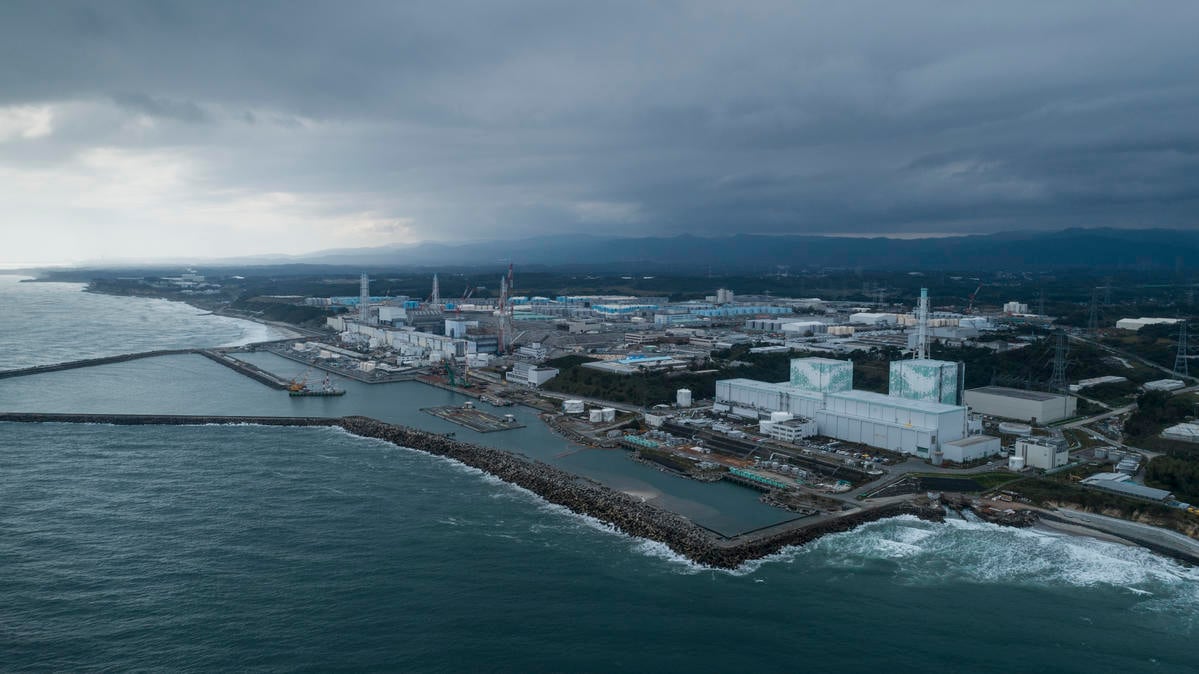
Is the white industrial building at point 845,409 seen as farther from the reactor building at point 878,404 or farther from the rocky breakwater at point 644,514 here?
the rocky breakwater at point 644,514

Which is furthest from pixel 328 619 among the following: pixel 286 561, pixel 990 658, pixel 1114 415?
pixel 1114 415

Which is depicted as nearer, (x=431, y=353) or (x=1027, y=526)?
(x=1027, y=526)

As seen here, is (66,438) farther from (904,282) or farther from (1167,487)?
(904,282)

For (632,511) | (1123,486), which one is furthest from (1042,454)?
(632,511)

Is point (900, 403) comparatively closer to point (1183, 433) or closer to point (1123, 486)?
point (1123, 486)

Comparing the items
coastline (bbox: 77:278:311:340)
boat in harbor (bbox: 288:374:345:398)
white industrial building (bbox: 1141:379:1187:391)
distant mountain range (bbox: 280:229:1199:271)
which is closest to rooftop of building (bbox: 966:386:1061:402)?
white industrial building (bbox: 1141:379:1187:391)

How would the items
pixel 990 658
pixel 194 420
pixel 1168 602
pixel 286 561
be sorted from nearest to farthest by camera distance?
pixel 990 658, pixel 1168 602, pixel 286 561, pixel 194 420

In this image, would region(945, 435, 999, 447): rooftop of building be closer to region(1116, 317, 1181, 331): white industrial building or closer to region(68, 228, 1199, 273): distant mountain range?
region(1116, 317, 1181, 331): white industrial building

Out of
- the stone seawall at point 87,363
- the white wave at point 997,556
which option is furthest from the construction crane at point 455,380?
the white wave at point 997,556
